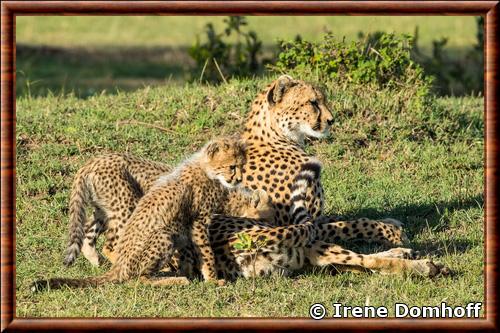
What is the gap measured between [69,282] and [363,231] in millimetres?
2221

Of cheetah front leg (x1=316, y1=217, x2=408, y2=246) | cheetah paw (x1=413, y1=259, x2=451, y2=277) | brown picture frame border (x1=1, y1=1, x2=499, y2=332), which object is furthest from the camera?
cheetah front leg (x1=316, y1=217, x2=408, y2=246)

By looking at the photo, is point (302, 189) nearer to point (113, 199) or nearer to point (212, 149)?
point (212, 149)

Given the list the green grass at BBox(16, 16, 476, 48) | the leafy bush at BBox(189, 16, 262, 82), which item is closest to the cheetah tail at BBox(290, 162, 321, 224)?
the leafy bush at BBox(189, 16, 262, 82)

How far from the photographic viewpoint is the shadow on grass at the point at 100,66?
17250mm

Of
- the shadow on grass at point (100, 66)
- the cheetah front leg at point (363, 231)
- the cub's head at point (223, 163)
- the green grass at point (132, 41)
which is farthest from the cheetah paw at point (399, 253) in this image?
the shadow on grass at point (100, 66)

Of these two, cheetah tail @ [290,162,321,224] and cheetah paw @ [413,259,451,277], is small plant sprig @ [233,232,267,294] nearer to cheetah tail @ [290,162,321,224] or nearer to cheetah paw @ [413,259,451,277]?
cheetah tail @ [290,162,321,224]

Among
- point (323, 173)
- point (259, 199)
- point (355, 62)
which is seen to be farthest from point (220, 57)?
point (259, 199)

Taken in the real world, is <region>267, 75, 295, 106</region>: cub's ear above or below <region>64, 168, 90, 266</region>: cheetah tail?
above

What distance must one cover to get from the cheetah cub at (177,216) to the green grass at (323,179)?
131mm

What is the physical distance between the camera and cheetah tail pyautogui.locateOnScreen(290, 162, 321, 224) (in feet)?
25.7

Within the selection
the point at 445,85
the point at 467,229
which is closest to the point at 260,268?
the point at 467,229

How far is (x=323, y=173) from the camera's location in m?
9.29

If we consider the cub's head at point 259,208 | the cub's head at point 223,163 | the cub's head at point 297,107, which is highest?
the cub's head at point 297,107

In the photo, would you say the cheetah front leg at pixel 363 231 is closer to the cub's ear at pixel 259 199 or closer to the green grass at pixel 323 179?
the green grass at pixel 323 179
